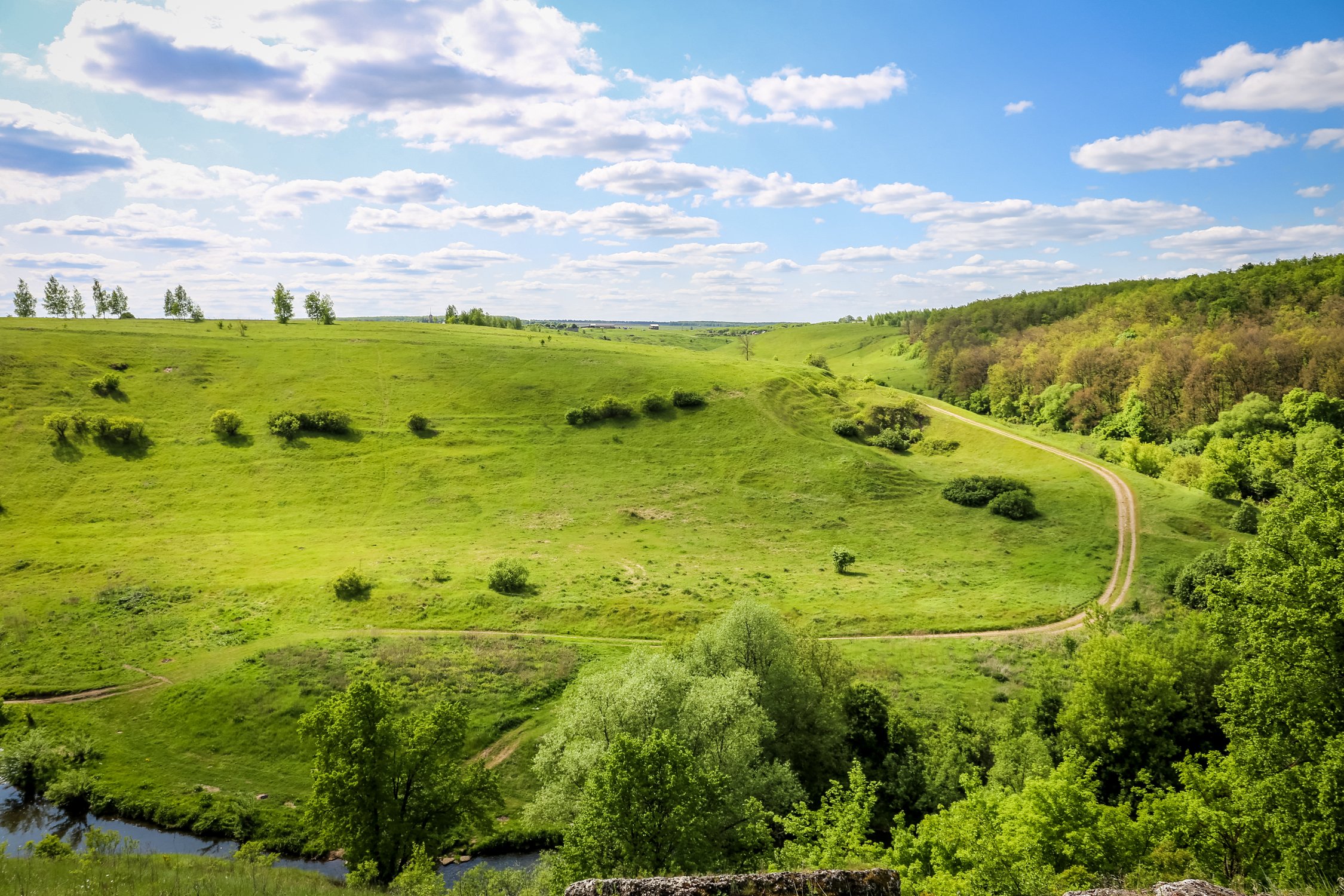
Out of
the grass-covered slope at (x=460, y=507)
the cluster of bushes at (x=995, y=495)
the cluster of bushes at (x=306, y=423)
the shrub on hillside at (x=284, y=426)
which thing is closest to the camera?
the grass-covered slope at (x=460, y=507)

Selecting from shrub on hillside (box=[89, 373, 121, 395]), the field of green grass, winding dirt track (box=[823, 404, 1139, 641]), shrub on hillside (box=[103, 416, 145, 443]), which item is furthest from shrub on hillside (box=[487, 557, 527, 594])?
shrub on hillside (box=[89, 373, 121, 395])

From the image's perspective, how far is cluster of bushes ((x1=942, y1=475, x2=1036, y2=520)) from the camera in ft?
246

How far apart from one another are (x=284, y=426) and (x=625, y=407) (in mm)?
47185

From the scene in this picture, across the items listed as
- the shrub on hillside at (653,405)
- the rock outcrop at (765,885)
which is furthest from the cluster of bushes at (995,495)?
the rock outcrop at (765,885)

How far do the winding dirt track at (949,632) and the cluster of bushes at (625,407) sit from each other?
173ft

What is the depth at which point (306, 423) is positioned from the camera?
294 feet

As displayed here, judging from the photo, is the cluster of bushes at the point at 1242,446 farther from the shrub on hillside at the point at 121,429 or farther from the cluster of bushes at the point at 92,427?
the cluster of bushes at the point at 92,427

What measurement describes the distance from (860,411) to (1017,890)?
94387 mm

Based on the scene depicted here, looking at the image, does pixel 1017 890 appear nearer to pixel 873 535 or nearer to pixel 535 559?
pixel 535 559

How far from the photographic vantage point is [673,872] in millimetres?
19922

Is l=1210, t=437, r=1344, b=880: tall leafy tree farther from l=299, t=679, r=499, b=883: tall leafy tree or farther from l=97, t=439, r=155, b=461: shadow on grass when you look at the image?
l=97, t=439, r=155, b=461: shadow on grass

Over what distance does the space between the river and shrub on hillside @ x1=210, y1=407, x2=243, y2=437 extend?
60.7 m

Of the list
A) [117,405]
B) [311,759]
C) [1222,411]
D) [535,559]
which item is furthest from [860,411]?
[117,405]

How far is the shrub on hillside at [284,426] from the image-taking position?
87.4m
